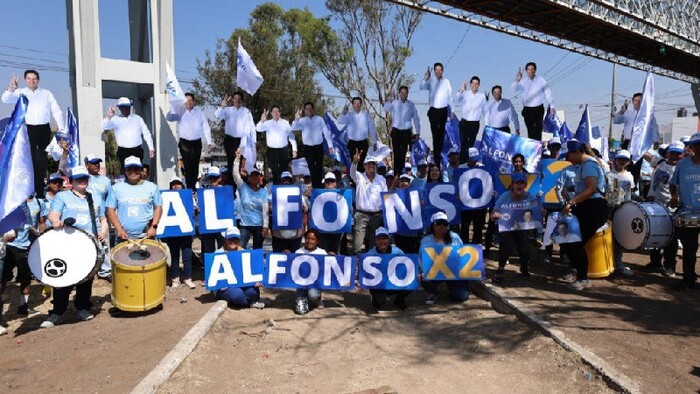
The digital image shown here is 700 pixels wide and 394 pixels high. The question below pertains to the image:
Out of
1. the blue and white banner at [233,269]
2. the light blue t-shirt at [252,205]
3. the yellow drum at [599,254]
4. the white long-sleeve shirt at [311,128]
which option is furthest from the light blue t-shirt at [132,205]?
the yellow drum at [599,254]

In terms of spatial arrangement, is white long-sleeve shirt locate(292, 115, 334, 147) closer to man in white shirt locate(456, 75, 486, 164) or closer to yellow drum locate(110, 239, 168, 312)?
man in white shirt locate(456, 75, 486, 164)

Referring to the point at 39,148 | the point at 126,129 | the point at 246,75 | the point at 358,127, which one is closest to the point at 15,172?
the point at 126,129

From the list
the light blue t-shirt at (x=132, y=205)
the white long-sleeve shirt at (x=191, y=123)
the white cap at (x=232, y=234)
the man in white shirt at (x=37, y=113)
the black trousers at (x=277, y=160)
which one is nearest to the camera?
the light blue t-shirt at (x=132, y=205)

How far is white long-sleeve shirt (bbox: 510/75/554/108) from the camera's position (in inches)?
467

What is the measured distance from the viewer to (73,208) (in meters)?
7.29

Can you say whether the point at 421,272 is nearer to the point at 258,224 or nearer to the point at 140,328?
the point at 258,224

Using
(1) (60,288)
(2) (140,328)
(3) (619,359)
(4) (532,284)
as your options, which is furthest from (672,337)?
(1) (60,288)

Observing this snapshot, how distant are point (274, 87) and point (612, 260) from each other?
25.5m

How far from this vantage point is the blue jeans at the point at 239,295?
7770 mm

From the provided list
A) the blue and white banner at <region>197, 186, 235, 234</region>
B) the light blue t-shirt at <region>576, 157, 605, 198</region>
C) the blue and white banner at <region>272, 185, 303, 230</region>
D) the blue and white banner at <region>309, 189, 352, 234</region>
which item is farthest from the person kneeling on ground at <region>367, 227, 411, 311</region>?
the light blue t-shirt at <region>576, 157, 605, 198</region>

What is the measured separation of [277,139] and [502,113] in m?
5.15

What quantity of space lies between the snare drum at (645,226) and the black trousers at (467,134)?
15.2ft

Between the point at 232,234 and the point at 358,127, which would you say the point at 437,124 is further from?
the point at 232,234

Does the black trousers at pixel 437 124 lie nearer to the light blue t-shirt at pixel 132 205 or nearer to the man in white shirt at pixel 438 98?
the man in white shirt at pixel 438 98
